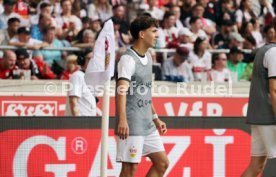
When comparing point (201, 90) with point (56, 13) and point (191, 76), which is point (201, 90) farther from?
point (56, 13)

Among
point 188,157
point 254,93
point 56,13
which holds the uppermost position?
point 56,13

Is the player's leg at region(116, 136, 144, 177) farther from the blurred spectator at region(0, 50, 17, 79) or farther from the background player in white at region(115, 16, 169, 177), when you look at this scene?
the blurred spectator at region(0, 50, 17, 79)

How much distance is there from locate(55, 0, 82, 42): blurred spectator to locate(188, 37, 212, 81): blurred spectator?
2.20 m

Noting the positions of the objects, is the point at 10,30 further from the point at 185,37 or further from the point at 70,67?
the point at 185,37

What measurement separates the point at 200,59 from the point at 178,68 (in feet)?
2.07

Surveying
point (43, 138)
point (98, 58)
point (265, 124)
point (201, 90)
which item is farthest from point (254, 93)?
point (201, 90)

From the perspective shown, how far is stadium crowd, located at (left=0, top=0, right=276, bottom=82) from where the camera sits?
1596 centimetres

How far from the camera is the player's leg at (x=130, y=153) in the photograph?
10.0m

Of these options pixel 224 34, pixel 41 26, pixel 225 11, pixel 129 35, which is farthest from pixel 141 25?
pixel 225 11

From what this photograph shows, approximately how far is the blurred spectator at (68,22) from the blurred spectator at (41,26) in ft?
1.30

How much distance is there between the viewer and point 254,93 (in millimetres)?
9914

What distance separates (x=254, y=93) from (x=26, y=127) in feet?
9.99

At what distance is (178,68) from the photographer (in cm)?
1653

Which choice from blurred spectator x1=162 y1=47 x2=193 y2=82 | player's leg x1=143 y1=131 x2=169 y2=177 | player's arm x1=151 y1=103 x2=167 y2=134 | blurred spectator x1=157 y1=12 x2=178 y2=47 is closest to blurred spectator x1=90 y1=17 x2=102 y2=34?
blurred spectator x1=157 y1=12 x2=178 y2=47
